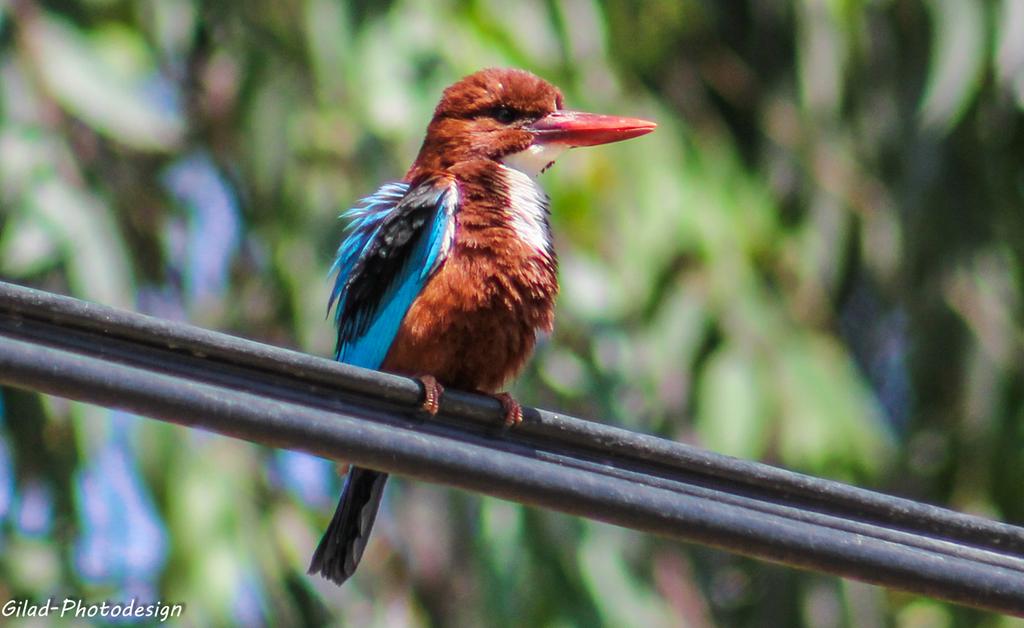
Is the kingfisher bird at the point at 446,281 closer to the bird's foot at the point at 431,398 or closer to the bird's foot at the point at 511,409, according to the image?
the bird's foot at the point at 511,409

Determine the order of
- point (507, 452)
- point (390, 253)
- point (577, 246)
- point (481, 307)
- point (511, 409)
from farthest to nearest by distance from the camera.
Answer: point (577, 246) → point (390, 253) → point (481, 307) → point (511, 409) → point (507, 452)

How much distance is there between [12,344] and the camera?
1.83m

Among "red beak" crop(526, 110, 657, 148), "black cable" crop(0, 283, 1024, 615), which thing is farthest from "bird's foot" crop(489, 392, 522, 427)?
"red beak" crop(526, 110, 657, 148)

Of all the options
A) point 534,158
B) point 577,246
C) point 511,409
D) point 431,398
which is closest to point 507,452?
point 431,398

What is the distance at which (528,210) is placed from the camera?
333cm

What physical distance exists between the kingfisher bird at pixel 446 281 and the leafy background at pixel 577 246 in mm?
450

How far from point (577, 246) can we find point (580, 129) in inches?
20.7

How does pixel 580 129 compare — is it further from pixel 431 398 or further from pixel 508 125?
pixel 431 398

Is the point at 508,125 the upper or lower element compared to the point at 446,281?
upper

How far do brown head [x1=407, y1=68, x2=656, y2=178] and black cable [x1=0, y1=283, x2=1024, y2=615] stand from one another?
1339mm

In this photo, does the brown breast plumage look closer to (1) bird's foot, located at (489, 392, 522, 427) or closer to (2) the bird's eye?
(1) bird's foot, located at (489, 392, 522, 427)

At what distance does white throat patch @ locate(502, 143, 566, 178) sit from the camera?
143 inches

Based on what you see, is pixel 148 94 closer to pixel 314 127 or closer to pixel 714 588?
pixel 314 127

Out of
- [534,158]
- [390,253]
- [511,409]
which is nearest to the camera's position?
[511,409]
